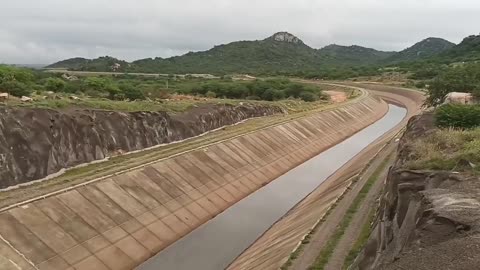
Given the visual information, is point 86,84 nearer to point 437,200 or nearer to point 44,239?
point 44,239

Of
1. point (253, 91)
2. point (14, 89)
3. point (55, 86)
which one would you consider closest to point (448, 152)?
point (14, 89)

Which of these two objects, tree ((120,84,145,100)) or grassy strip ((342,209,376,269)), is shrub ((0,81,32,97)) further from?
grassy strip ((342,209,376,269))

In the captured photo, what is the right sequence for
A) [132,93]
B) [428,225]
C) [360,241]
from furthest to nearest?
[132,93] → [360,241] → [428,225]

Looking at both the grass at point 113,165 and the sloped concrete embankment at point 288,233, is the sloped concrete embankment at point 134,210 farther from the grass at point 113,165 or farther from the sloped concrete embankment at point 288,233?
the sloped concrete embankment at point 288,233

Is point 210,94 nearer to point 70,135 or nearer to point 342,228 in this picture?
point 70,135

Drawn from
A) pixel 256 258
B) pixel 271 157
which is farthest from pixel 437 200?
pixel 271 157

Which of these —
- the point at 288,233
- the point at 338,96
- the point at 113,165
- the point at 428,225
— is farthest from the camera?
the point at 338,96
